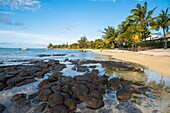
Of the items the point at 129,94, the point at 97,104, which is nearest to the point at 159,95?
the point at 129,94

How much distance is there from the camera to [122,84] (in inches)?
371

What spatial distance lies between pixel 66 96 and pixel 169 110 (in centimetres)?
423

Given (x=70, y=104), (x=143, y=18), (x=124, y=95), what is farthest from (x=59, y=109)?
(x=143, y=18)

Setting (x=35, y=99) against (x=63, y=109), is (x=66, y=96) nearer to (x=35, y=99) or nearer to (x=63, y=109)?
(x=63, y=109)

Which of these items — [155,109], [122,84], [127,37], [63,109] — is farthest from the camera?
[127,37]

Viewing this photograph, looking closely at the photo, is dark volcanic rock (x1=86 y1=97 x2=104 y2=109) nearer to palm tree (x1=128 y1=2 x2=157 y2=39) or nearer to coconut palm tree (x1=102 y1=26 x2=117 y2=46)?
palm tree (x1=128 y1=2 x2=157 y2=39)

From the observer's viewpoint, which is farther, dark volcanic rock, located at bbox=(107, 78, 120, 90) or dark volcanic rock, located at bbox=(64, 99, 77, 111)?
dark volcanic rock, located at bbox=(107, 78, 120, 90)

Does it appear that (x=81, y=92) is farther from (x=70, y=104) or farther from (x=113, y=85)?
(x=113, y=85)

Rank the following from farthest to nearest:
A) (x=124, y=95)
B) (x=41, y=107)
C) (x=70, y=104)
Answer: (x=124, y=95) < (x=70, y=104) < (x=41, y=107)

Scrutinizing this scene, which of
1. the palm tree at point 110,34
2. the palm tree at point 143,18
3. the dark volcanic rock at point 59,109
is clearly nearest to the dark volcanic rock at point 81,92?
the dark volcanic rock at point 59,109

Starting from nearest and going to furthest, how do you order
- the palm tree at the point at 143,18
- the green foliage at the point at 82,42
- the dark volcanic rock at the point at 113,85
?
1. the dark volcanic rock at the point at 113,85
2. the palm tree at the point at 143,18
3. the green foliage at the point at 82,42

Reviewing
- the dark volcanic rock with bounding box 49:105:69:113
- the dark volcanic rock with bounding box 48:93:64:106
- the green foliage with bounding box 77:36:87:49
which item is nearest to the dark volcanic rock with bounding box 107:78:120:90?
the dark volcanic rock with bounding box 48:93:64:106

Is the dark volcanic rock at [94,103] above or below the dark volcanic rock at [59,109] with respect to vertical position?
below

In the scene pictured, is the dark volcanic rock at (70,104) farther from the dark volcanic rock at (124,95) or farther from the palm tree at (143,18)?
the palm tree at (143,18)
